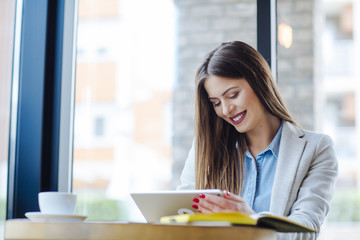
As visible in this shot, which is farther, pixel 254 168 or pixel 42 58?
pixel 42 58

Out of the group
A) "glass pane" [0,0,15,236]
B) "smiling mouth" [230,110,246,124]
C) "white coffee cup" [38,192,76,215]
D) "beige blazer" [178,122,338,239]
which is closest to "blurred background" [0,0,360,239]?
"glass pane" [0,0,15,236]

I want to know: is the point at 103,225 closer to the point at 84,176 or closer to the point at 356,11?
the point at 84,176

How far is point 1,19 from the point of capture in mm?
2051

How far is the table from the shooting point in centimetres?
102

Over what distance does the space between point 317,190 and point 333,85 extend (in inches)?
329

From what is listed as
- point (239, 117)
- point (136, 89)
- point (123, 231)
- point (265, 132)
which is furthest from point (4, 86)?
point (136, 89)

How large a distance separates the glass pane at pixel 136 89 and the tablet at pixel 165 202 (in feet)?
3.06

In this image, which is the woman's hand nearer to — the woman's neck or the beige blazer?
the beige blazer

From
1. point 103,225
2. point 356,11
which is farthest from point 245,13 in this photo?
point 356,11

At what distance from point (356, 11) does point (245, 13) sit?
7823 mm

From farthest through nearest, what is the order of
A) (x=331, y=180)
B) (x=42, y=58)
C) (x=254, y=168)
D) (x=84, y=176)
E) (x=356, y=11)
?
1. (x=356, y=11)
2. (x=84, y=176)
3. (x=42, y=58)
4. (x=254, y=168)
5. (x=331, y=180)

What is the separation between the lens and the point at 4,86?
2051 mm

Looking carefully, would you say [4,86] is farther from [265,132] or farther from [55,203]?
[265,132]

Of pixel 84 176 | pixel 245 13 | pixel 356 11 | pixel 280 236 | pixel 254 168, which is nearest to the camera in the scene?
pixel 280 236
